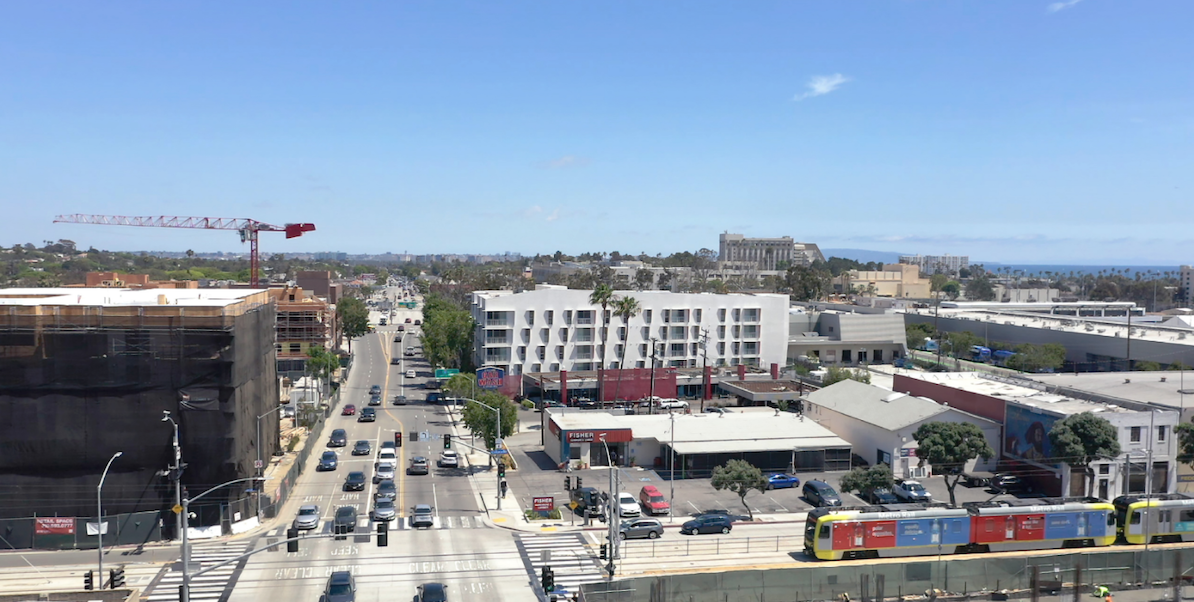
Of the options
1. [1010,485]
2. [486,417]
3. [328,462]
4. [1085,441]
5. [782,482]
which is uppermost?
[1085,441]

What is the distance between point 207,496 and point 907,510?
1419 inches

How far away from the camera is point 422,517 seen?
47.4m

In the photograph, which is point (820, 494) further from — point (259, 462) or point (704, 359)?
point (704, 359)

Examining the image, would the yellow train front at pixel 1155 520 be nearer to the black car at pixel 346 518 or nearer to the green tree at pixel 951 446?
the green tree at pixel 951 446

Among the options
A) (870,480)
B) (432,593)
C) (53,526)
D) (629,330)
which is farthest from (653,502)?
(629,330)

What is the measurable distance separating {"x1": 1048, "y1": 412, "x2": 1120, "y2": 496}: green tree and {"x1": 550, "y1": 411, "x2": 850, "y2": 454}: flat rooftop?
13.9 m

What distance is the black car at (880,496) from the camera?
2064 inches

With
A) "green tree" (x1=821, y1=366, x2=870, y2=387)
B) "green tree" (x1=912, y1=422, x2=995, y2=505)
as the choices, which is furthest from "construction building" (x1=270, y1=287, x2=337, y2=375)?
"green tree" (x1=912, y1=422, x2=995, y2=505)

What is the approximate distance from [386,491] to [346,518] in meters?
6.49

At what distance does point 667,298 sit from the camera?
3792 inches

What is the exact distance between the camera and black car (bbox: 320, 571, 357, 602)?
115 feet

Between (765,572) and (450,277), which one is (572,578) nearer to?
(765,572)

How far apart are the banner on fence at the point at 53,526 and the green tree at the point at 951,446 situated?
47819 mm

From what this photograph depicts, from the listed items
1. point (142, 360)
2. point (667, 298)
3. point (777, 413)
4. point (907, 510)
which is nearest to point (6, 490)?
point (142, 360)
